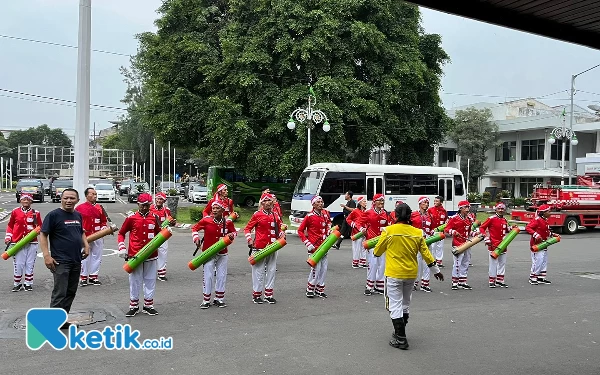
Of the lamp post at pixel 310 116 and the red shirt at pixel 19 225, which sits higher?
the lamp post at pixel 310 116

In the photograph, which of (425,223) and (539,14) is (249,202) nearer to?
(425,223)

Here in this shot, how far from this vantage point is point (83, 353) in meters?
5.90

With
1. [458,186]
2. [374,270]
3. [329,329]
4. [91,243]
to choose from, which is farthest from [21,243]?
[458,186]

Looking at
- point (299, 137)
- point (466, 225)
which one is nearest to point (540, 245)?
point (466, 225)

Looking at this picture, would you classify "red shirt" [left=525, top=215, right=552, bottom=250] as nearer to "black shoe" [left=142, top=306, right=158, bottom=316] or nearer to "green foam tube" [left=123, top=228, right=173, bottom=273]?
"green foam tube" [left=123, top=228, right=173, bottom=273]

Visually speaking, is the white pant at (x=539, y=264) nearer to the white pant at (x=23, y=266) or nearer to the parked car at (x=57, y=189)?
the white pant at (x=23, y=266)

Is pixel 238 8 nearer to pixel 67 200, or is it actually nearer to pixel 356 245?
Answer: pixel 356 245

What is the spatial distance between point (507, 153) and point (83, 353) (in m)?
46.1

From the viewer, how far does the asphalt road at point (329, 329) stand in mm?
5691

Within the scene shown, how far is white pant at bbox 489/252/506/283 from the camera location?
10.6 m

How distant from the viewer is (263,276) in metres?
8.84

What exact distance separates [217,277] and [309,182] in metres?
11.8

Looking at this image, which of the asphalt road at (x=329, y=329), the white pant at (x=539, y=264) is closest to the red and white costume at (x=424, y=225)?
the asphalt road at (x=329, y=329)

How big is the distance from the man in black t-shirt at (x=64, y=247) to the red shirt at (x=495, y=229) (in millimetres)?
7996
